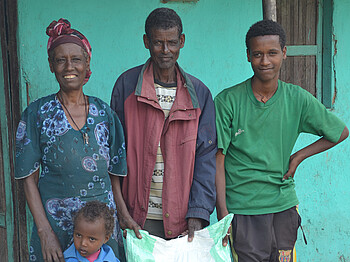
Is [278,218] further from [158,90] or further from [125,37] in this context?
[125,37]

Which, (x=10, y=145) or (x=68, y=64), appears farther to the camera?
(x=10, y=145)

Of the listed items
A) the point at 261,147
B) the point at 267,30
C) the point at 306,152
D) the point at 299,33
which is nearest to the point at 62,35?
the point at 267,30

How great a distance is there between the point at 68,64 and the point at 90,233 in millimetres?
820

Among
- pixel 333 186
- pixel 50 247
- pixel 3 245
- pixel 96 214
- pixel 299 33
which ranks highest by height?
pixel 299 33

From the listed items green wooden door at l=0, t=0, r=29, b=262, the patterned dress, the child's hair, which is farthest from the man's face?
green wooden door at l=0, t=0, r=29, b=262

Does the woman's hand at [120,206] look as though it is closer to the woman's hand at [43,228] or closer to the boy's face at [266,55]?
the woman's hand at [43,228]

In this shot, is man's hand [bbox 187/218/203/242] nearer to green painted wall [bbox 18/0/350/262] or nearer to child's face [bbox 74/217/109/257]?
child's face [bbox 74/217/109/257]

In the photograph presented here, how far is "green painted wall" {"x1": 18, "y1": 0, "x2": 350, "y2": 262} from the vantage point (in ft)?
11.2

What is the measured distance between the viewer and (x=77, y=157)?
221 centimetres

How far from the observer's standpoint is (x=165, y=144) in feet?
8.16

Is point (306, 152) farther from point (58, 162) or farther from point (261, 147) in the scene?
point (58, 162)

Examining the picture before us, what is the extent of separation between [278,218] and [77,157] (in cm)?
123

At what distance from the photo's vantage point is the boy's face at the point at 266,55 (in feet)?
8.45

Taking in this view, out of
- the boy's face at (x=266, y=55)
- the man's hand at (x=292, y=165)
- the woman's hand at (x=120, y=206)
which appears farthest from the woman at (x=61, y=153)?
the man's hand at (x=292, y=165)
